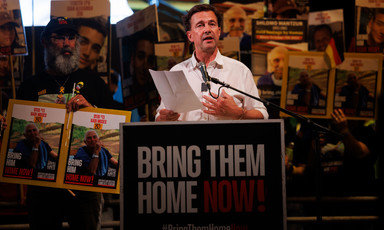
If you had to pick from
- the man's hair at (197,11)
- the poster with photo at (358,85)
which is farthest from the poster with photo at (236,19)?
the man's hair at (197,11)

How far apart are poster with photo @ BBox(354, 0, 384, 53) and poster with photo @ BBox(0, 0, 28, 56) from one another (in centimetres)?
293

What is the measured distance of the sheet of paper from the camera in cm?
201

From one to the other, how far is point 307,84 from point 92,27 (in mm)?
1899

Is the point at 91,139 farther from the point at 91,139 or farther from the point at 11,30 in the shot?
the point at 11,30

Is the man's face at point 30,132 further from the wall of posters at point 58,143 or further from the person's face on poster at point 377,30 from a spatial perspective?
the person's face on poster at point 377,30

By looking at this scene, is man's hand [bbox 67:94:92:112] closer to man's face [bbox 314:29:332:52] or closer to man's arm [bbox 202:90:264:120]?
man's arm [bbox 202:90:264:120]

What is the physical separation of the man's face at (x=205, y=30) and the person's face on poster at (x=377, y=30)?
1976 mm

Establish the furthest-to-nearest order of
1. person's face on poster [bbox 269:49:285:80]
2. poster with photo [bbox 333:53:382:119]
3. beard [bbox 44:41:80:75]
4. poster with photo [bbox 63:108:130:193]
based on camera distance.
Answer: person's face on poster [bbox 269:49:285:80], poster with photo [bbox 333:53:382:119], beard [bbox 44:41:80:75], poster with photo [bbox 63:108:130:193]

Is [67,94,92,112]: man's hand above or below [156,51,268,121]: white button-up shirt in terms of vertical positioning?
below

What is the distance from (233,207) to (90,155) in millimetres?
1148

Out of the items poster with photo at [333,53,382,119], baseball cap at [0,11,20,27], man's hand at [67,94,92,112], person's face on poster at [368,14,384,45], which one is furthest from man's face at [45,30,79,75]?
person's face on poster at [368,14,384,45]

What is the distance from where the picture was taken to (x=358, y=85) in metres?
3.49

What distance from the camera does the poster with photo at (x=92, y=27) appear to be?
3393 mm

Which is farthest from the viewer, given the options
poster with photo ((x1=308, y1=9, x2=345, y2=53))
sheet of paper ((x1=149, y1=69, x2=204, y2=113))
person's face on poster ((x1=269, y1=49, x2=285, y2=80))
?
person's face on poster ((x1=269, y1=49, x2=285, y2=80))
